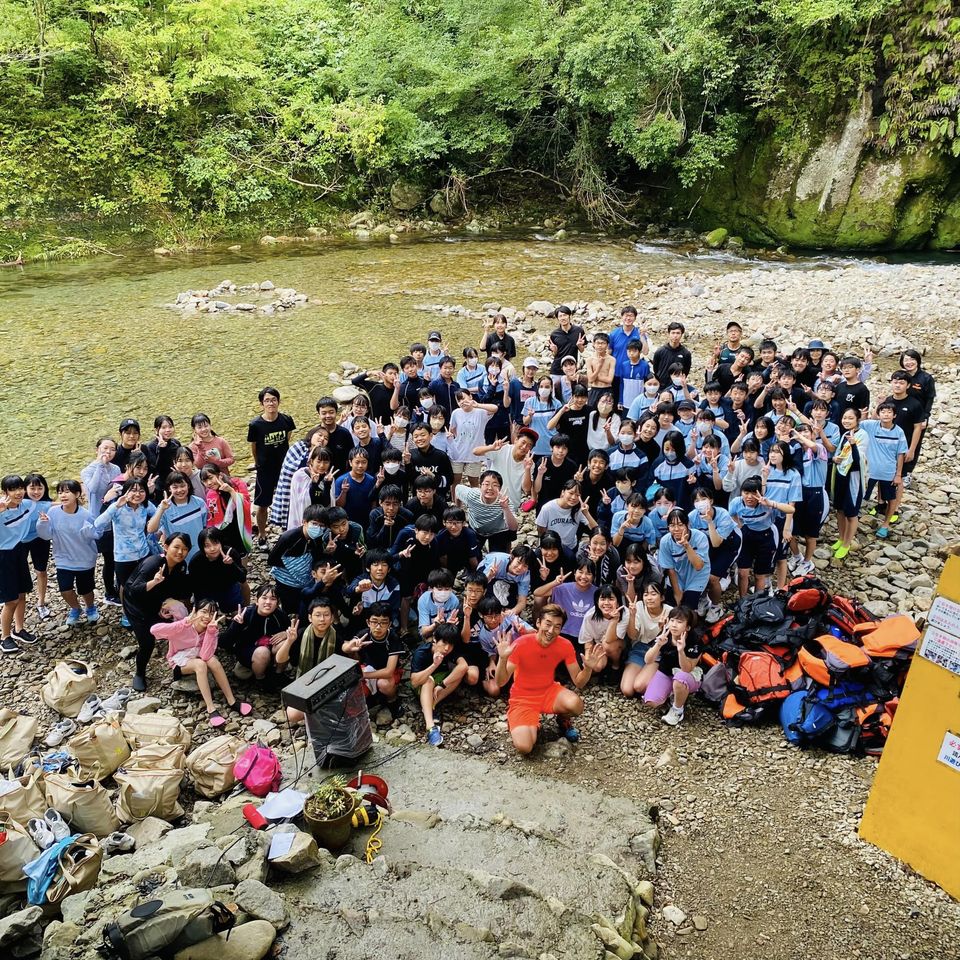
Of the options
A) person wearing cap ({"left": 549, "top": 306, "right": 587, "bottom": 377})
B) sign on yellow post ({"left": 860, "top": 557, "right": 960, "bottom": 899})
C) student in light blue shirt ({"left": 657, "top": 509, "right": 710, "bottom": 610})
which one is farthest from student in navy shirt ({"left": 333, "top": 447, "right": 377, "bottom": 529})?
sign on yellow post ({"left": 860, "top": 557, "right": 960, "bottom": 899})

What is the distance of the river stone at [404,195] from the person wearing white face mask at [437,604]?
23105mm

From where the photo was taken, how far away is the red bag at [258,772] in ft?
17.5

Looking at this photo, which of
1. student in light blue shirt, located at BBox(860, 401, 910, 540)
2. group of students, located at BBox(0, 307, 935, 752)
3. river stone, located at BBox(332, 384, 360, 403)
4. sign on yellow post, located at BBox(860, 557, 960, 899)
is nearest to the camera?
sign on yellow post, located at BBox(860, 557, 960, 899)

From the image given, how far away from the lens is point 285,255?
23.0 meters

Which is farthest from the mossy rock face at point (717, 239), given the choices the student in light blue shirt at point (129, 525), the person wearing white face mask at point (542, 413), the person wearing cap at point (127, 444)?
the student in light blue shirt at point (129, 525)

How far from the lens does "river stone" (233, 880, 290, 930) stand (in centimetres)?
374

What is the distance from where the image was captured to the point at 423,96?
24922mm

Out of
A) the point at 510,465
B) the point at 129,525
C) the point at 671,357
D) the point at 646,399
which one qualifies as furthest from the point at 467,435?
the point at 129,525

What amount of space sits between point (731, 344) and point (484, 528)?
453 cm

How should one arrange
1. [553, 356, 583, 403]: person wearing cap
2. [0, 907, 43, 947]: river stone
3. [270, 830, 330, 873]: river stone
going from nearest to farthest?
[0, 907, 43, 947]: river stone → [270, 830, 330, 873]: river stone → [553, 356, 583, 403]: person wearing cap

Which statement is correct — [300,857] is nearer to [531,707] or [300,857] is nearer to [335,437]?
[531,707]

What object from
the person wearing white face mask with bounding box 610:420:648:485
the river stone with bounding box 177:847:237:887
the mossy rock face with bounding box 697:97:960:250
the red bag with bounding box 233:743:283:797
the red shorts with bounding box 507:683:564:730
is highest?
the mossy rock face with bounding box 697:97:960:250

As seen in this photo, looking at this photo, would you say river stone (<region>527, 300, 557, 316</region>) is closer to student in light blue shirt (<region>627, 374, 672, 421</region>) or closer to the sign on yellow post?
student in light blue shirt (<region>627, 374, 672, 421</region>)

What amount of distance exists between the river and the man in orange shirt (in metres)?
6.90
